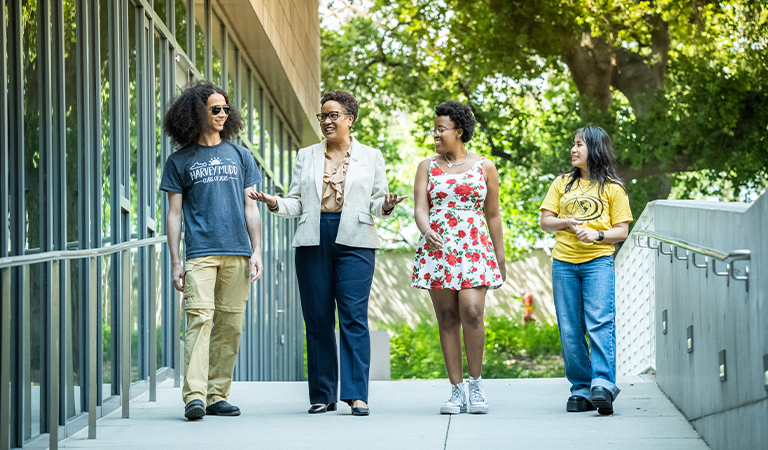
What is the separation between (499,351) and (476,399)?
18.4m

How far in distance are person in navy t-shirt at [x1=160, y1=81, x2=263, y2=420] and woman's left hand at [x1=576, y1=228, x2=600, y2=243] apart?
170cm

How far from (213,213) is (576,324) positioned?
2.02m

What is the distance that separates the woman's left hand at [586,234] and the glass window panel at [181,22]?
13.6 feet

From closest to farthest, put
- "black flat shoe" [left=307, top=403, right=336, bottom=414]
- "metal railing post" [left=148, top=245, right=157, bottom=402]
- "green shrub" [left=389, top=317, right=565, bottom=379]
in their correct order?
"black flat shoe" [left=307, top=403, right=336, bottom=414] → "metal railing post" [left=148, top=245, right=157, bottom=402] → "green shrub" [left=389, top=317, right=565, bottom=379]

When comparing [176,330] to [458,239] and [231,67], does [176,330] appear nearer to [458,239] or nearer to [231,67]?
[458,239]

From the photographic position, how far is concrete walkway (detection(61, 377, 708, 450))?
3.84 meters

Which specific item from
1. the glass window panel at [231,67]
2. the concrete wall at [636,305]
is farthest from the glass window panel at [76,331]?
the glass window panel at [231,67]

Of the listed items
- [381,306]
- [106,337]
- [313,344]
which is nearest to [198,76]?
[106,337]

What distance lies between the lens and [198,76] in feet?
25.9

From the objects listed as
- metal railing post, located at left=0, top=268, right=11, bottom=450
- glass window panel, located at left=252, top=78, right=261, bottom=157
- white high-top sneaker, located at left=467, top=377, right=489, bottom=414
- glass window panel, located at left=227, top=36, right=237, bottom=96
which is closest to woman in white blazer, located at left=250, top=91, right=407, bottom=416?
white high-top sneaker, located at left=467, top=377, right=489, bottom=414

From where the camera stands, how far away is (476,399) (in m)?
4.61

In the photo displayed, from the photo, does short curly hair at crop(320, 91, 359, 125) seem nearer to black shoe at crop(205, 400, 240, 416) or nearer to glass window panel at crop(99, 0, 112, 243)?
glass window panel at crop(99, 0, 112, 243)

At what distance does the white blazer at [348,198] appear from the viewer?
181 inches

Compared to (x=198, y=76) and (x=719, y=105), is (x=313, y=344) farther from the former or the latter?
(x=719, y=105)
